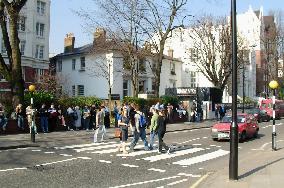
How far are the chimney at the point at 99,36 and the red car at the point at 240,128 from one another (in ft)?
69.4

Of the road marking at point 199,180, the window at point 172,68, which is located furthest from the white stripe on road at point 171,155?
the window at point 172,68

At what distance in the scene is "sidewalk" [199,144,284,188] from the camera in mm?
11711

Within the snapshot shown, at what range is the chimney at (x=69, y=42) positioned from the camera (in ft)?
215

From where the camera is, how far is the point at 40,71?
62.3m

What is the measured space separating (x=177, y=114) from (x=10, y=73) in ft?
60.0

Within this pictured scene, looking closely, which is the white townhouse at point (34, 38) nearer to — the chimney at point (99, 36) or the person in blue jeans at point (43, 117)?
the chimney at point (99, 36)

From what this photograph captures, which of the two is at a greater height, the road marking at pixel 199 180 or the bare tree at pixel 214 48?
the bare tree at pixel 214 48

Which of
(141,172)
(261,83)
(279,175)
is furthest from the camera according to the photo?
(261,83)

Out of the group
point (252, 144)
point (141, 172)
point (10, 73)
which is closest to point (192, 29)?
point (10, 73)

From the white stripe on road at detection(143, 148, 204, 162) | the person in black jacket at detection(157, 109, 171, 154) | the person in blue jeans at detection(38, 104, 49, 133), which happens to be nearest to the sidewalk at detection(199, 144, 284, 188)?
the white stripe on road at detection(143, 148, 204, 162)

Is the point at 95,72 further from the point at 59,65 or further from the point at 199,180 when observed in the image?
the point at 199,180

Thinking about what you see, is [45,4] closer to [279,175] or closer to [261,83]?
[261,83]

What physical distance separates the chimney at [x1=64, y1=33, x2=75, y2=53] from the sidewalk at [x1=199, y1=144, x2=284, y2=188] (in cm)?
5016

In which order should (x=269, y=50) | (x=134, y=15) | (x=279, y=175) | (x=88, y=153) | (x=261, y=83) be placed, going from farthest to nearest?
1. (x=261, y=83)
2. (x=269, y=50)
3. (x=134, y=15)
4. (x=88, y=153)
5. (x=279, y=175)
